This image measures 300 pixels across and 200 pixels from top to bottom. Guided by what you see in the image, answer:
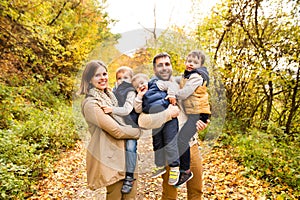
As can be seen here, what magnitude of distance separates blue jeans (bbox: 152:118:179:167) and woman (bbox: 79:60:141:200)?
158 mm

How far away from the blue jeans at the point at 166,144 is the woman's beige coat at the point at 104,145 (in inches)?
6.2

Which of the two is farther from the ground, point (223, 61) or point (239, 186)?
point (223, 61)

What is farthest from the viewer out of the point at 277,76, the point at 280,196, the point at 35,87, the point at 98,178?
the point at 35,87

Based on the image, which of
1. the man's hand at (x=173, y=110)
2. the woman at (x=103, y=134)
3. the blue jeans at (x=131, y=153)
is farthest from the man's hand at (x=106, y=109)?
the man's hand at (x=173, y=110)

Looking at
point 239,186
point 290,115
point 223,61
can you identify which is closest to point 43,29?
point 223,61

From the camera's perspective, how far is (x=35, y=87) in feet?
28.6

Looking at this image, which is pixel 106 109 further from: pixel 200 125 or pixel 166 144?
pixel 200 125

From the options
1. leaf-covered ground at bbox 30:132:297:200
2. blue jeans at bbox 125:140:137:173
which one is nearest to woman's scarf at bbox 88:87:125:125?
blue jeans at bbox 125:140:137:173

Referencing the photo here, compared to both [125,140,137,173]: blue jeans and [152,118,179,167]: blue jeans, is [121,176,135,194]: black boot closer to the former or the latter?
[125,140,137,173]: blue jeans

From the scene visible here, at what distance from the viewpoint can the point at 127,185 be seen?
6.95ft

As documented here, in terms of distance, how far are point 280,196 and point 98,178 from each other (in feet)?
10.3

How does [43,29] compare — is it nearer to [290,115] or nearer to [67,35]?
[67,35]

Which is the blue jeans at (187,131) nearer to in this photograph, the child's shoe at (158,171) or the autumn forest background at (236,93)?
the child's shoe at (158,171)

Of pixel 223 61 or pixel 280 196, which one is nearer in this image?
pixel 280 196
